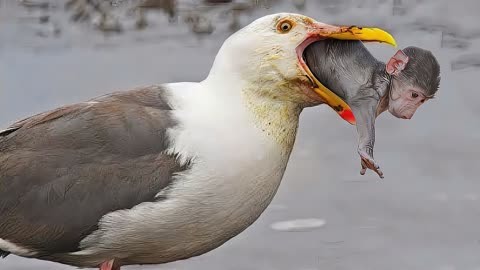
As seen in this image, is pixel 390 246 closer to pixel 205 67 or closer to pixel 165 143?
pixel 165 143

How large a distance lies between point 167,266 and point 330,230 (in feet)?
3.01

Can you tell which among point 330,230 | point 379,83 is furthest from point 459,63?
point 379,83

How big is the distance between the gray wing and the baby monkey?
60 cm

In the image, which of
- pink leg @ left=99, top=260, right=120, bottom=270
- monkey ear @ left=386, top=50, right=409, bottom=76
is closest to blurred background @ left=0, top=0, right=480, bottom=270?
pink leg @ left=99, top=260, right=120, bottom=270

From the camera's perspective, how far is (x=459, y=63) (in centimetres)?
1012

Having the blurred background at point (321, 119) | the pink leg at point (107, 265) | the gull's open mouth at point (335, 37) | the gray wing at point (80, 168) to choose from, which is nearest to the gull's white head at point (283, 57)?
the gull's open mouth at point (335, 37)

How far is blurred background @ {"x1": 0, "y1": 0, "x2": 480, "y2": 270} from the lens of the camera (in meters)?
6.77

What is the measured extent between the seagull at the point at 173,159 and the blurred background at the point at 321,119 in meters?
1.42

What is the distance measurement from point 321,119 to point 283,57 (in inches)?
140

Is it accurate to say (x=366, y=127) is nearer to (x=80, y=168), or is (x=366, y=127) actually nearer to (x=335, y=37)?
(x=335, y=37)

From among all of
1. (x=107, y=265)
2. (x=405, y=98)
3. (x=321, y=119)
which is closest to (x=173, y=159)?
(x=107, y=265)

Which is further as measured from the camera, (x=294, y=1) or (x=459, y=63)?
(x=294, y=1)

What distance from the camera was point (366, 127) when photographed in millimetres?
4992

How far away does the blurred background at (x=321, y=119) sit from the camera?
22.2 ft
